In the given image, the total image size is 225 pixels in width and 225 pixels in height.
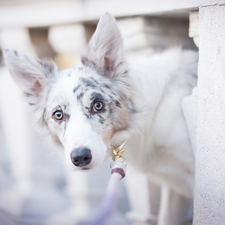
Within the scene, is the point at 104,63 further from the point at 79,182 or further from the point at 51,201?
the point at 51,201

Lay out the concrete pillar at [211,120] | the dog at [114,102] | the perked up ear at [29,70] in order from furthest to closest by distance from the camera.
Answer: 1. the perked up ear at [29,70]
2. the dog at [114,102]
3. the concrete pillar at [211,120]

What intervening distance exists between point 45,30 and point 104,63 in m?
1.11

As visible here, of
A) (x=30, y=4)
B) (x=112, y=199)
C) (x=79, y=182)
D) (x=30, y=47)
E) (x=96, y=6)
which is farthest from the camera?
(x=79, y=182)

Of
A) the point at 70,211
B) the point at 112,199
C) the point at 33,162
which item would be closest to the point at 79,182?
the point at 70,211

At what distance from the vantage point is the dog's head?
5.02 ft

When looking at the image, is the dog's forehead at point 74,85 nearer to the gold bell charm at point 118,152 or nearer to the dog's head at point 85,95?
the dog's head at point 85,95

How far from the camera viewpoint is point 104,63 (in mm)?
1799

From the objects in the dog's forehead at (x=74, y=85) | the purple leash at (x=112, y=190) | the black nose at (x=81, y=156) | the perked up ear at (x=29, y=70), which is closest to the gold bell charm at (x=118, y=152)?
the purple leash at (x=112, y=190)

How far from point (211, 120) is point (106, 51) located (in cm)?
74

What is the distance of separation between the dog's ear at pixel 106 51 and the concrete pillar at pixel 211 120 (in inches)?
19.5

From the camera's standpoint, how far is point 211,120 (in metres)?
1.41

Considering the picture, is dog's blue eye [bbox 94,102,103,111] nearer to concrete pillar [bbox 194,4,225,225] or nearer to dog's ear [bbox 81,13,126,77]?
dog's ear [bbox 81,13,126,77]

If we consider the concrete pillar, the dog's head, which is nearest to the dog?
the dog's head

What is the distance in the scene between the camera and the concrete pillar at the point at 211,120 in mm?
1331
